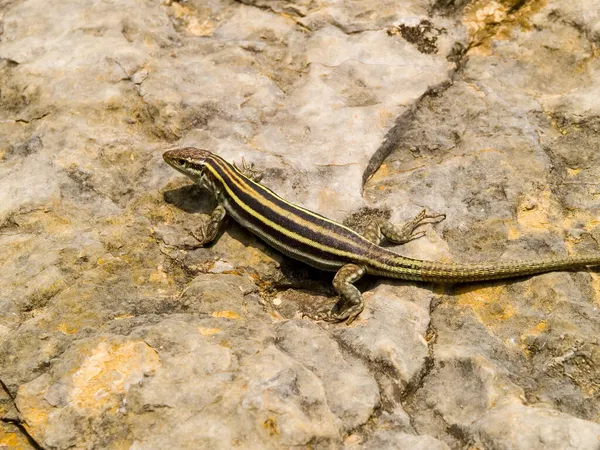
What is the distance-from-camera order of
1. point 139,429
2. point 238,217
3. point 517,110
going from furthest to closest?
point 517,110
point 238,217
point 139,429

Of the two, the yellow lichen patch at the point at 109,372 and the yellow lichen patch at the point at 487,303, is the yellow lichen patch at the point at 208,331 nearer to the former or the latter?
the yellow lichen patch at the point at 109,372

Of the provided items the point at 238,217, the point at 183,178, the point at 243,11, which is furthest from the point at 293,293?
the point at 243,11

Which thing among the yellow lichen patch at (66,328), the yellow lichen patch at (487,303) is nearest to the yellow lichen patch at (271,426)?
the yellow lichen patch at (66,328)

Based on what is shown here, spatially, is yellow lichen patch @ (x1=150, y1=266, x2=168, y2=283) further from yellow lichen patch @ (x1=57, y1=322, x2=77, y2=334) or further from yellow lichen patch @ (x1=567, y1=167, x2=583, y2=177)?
yellow lichen patch @ (x1=567, y1=167, x2=583, y2=177)

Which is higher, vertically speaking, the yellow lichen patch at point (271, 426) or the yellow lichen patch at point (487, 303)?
the yellow lichen patch at point (271, 426)

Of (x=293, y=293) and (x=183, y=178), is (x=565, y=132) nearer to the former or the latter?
(x=293, y=293)

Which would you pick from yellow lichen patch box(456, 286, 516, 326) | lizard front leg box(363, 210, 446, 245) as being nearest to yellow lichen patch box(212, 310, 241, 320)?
lizard front leg box(363, 210, 446, 245)

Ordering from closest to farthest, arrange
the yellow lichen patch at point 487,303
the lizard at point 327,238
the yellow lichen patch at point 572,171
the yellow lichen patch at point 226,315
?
the yellow lichen patch at point 226,315 < the yellow lichen patch at point 487,303 < the lizard at point 327,238 < the yellow lichen patch at point 572,171
